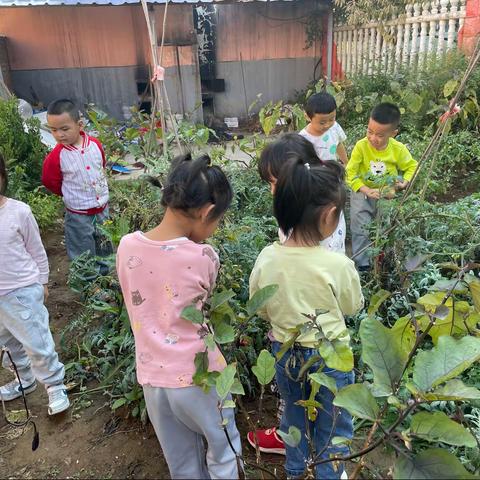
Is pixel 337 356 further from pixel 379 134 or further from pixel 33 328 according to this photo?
pixel 379 134

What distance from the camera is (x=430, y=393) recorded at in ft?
2.67

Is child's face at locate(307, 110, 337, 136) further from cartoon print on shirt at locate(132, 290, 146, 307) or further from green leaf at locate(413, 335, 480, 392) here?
green leaf at locate(413, 335, 480, 392)

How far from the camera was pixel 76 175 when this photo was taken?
3.08m

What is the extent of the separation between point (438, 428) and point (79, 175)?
110 inches

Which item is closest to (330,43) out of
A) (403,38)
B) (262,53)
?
(262,53)

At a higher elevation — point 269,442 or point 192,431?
point 192,431

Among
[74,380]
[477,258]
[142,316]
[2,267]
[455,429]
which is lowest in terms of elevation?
[74,380]

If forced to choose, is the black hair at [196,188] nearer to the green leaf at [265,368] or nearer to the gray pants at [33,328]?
the green leaf at [265,368]

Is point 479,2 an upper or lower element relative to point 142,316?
upper

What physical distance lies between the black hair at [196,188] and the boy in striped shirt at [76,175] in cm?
178

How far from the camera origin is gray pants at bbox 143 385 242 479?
54.1 inches

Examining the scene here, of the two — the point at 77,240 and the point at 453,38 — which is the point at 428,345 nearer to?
the point at 77,240

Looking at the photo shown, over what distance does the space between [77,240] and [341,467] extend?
7.81ft

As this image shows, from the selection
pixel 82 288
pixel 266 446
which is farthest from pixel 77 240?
pixel 266 446
